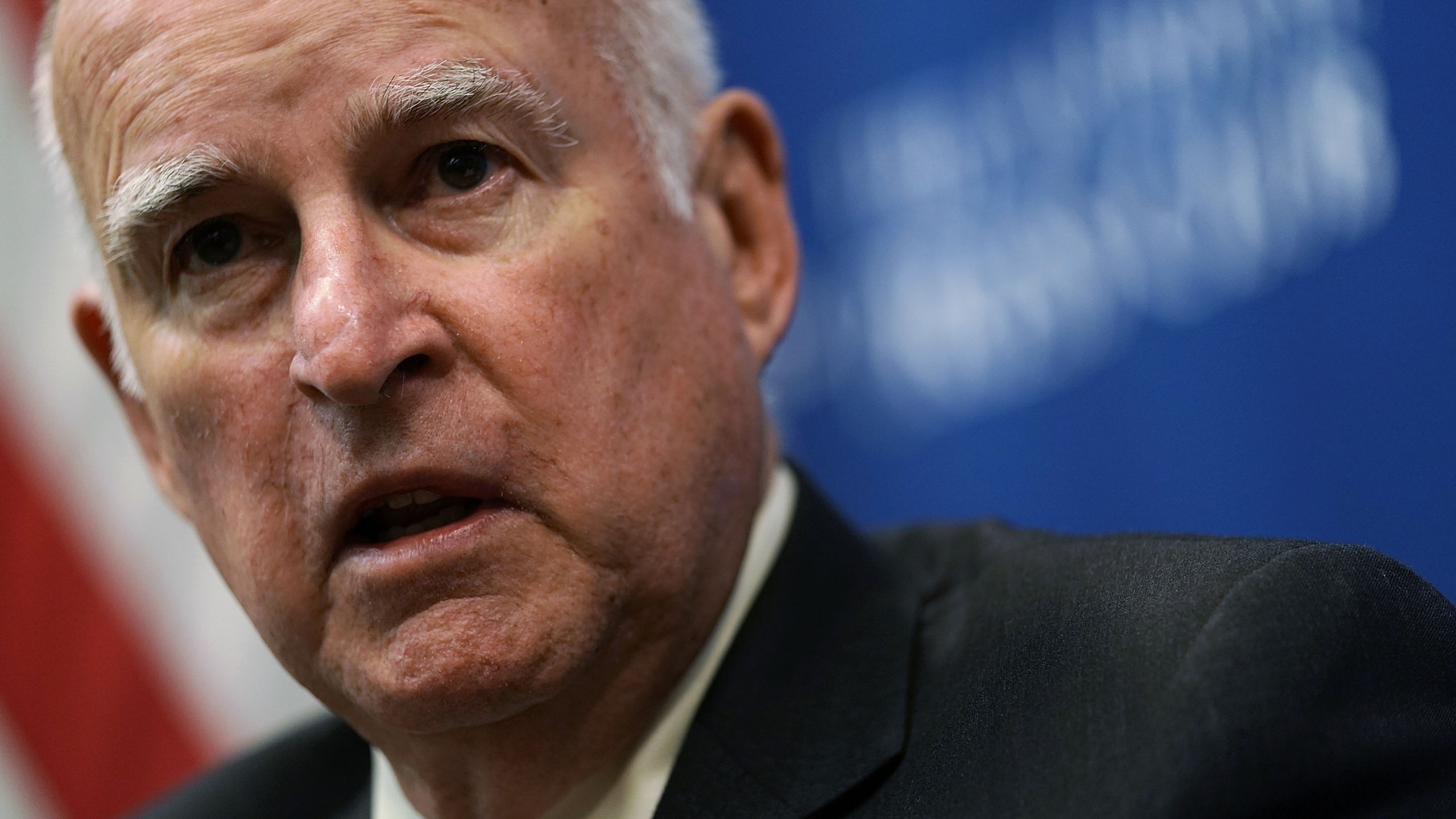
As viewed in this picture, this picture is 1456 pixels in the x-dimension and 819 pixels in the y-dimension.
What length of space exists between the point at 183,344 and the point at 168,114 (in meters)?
0.22

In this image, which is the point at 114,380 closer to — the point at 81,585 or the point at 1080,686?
the point at 1080,686

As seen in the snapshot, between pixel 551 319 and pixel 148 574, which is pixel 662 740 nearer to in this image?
pixel 551 319

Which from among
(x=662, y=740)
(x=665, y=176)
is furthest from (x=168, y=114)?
(x=662, y=740)

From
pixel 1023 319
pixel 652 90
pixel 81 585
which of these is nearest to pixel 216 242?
pixel 652 90

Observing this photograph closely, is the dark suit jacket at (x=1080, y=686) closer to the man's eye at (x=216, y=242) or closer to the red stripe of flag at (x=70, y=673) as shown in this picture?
the man's eye at (x=216, y=242)

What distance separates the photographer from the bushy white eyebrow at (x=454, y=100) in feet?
3.70

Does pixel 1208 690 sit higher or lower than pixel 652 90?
lower

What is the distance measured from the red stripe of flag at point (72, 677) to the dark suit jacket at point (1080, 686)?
2115 millimetres

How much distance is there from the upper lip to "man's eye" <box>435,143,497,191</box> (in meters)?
0.28

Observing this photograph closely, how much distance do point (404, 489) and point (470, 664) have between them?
161 mm

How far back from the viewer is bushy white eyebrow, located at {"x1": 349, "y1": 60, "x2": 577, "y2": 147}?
1.13m

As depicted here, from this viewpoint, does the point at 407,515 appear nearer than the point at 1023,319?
Yes

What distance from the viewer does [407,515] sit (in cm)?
116

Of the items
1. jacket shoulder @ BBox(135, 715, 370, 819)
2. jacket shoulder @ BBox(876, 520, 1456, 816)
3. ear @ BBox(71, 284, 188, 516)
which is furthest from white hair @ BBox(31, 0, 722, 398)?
jacket shoulder @ BBox(135, 715, 370, 819)
